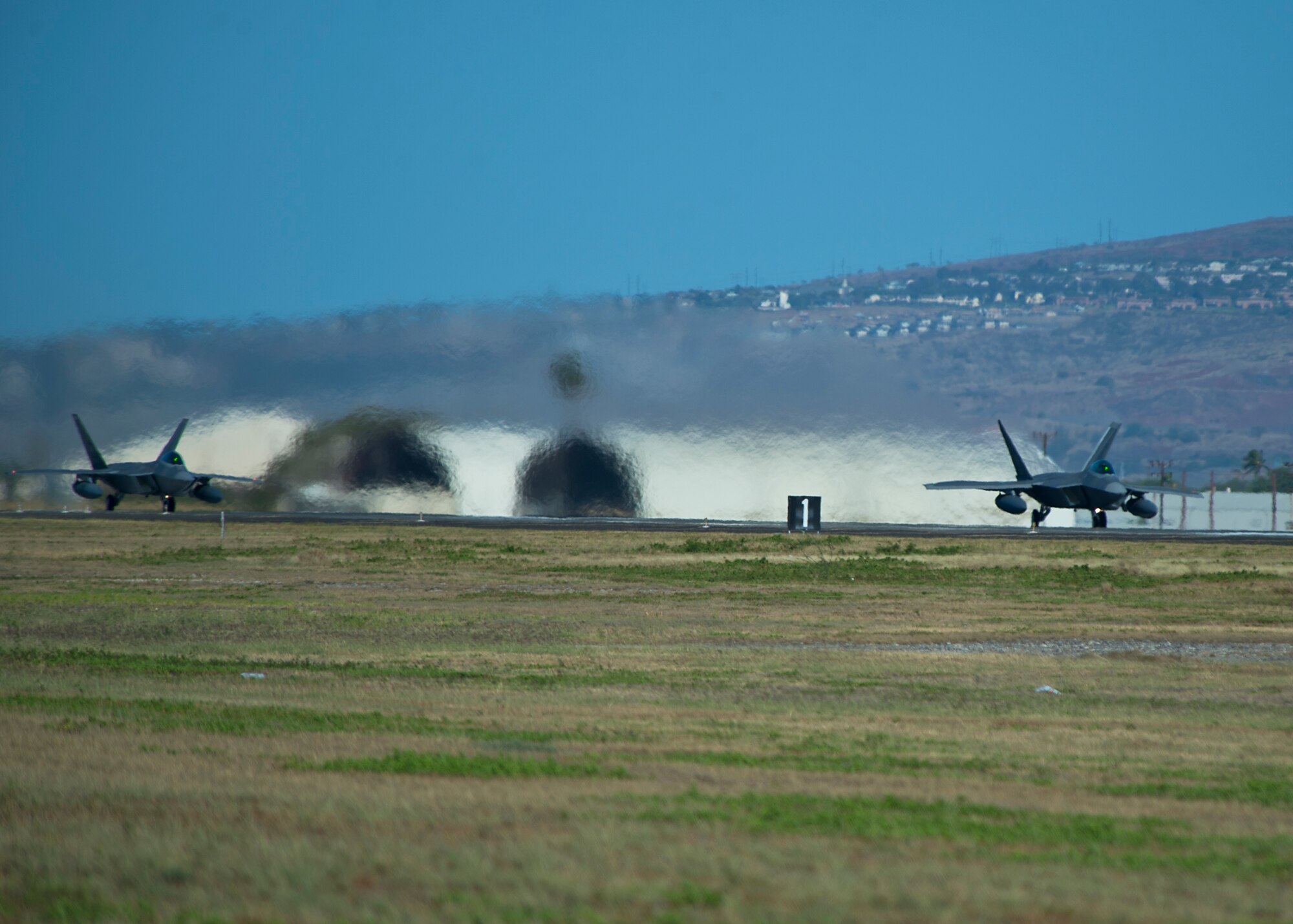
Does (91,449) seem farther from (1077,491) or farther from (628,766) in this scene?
(628,766)

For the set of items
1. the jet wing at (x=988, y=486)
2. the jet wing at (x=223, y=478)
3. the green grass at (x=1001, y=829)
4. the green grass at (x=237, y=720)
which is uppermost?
the jet wing at (x=988, y=486)

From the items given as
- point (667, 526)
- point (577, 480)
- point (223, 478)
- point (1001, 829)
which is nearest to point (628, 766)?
point (1001, 829)

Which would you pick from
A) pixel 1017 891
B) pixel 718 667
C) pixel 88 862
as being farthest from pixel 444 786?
pixel 718 667

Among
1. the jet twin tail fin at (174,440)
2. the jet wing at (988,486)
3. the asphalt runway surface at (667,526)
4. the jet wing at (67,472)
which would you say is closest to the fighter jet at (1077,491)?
the jet wing at (988,486)

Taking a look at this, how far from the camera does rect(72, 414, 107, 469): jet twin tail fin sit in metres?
67.4

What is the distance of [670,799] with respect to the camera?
9.98 m

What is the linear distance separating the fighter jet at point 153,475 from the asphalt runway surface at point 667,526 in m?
1.43

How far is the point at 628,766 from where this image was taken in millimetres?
11500

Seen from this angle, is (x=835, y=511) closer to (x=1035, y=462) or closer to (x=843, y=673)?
(x=1035, y=462)

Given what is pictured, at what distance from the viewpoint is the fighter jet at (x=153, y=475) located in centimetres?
6919

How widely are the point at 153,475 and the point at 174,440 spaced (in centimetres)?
283

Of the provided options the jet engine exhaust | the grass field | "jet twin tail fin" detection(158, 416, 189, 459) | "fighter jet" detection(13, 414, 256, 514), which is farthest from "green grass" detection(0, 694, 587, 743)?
"fighter jet" detection(13, 414, 256, 514)

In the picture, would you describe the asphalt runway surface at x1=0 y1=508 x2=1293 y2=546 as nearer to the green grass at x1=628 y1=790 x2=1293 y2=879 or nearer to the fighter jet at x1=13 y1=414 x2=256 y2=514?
the fighter jet at x1=13 y1=414 x2=256 y2=514

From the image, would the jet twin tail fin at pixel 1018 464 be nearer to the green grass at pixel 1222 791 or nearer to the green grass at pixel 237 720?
the green grass at pixel 237 720
